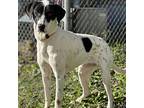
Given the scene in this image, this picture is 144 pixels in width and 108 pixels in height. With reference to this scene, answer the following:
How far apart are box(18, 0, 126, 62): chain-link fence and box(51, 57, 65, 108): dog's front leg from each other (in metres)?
0.47

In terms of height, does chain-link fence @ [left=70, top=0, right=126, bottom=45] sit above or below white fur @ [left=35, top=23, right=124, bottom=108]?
above

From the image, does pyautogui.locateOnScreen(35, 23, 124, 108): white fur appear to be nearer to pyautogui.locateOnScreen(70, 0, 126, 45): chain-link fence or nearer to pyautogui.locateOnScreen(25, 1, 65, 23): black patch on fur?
pyautogui.locateOnScreen(25, 1, 65, 23): black patch on fur

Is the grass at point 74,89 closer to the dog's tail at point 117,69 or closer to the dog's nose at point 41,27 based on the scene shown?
the dog's tail at point 117,69

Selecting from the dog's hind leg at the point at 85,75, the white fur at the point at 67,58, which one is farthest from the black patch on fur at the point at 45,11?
the dog's hind leg at the point at 85,75

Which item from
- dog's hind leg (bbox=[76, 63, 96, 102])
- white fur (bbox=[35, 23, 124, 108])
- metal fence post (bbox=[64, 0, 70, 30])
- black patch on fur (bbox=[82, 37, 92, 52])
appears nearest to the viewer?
white fur (bbox=[35, 23, 124, 108])

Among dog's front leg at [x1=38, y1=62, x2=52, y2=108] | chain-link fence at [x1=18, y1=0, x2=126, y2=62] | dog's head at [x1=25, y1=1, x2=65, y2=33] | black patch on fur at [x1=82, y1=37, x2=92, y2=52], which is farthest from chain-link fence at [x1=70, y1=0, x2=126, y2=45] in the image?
dog's head at [x1=25, y1=1, x2=65, y2=33]

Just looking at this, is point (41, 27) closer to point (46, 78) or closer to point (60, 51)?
point (60, 51)

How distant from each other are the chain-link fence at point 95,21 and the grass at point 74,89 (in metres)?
0.18

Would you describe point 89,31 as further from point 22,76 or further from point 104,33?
point 22,76

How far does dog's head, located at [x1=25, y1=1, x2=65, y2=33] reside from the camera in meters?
3.55

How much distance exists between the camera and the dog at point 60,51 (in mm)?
3588

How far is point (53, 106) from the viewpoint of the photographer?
391 centimetres
